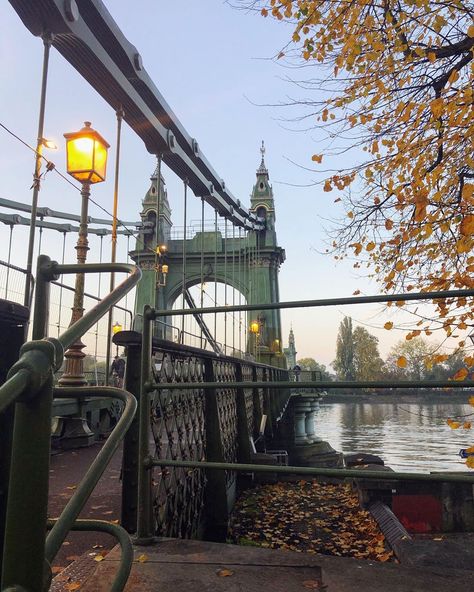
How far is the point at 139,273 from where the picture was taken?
1.31 metres

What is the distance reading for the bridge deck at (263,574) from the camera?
1.57m

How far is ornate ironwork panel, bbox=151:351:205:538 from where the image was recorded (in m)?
2.53

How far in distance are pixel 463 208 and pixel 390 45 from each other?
1.58 m

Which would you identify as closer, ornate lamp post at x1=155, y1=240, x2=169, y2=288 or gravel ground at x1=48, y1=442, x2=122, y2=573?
gravel ground at x1=48, y1=442, x2=122, y2=573

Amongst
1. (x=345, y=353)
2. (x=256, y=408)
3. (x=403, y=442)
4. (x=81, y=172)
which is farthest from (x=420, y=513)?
(x=345, y=353)

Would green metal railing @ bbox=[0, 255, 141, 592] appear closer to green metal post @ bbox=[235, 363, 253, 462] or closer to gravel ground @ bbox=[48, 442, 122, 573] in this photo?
gravel ground @ bbox=[48, 442, 122, 573]

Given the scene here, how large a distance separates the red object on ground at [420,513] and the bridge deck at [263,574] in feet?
24.2

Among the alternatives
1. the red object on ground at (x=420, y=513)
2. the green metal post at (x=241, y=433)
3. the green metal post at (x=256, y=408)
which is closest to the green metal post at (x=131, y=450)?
the green metal post at (x=241, y=433)

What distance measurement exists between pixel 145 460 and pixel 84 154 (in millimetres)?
4453

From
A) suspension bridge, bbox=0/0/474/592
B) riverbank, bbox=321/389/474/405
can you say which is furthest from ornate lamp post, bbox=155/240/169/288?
riverbank, bbox=321/389/474/405

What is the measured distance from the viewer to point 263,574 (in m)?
1.68

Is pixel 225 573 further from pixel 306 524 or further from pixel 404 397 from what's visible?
pixel 404 397

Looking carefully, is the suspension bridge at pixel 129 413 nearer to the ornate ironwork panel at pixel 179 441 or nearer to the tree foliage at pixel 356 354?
the ornate ironwork panel at pixel 179 441

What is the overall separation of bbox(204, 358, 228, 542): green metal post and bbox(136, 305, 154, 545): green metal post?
1.58 metres
